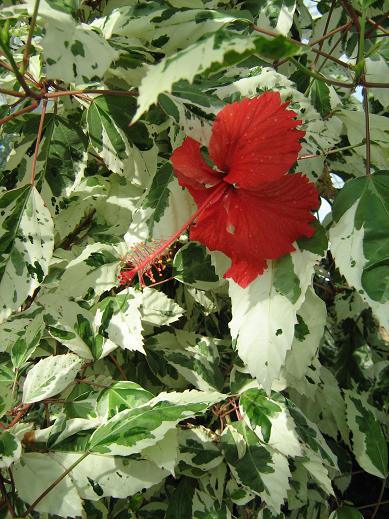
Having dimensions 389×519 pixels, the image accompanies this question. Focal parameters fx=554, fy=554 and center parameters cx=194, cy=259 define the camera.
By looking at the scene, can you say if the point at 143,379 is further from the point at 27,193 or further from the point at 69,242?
the point at 27,193

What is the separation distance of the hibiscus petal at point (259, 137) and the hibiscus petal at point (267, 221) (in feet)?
0.08

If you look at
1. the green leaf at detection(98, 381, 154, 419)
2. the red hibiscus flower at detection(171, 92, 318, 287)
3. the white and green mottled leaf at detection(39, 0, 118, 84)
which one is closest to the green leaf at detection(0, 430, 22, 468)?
the green leaf at detection(98, 381, 154, 419)

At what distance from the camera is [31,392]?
848 millimetres

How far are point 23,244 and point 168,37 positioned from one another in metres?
0.34

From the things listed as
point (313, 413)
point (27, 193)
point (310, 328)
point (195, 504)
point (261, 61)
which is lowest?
point (313, 413)

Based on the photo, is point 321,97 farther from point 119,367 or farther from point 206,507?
point 206,507

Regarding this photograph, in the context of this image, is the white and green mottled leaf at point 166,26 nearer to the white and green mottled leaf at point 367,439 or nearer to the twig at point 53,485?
the twig at point 53,485

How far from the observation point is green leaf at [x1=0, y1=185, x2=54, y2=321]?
2.46ft

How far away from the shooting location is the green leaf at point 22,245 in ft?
2.46

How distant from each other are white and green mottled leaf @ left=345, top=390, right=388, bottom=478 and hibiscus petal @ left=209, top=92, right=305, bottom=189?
2.18 feet

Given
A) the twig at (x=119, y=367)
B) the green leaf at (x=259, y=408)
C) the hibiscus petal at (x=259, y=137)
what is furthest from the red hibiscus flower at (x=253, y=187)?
the twig at (x=119, y=367)

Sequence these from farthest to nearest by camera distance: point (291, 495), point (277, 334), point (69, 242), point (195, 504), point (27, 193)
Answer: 1. point (69, 242)
2. point (291, 495)
3. point (195, 504)
4. point (27, 193)
5. point (277, 334)

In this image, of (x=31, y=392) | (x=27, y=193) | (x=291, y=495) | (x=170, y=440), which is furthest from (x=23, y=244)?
(x=291, y=495)

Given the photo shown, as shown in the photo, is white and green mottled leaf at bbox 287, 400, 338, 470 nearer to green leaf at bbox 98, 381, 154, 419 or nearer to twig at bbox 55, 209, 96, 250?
green leaf at bbox 98, 381, 154, 419
